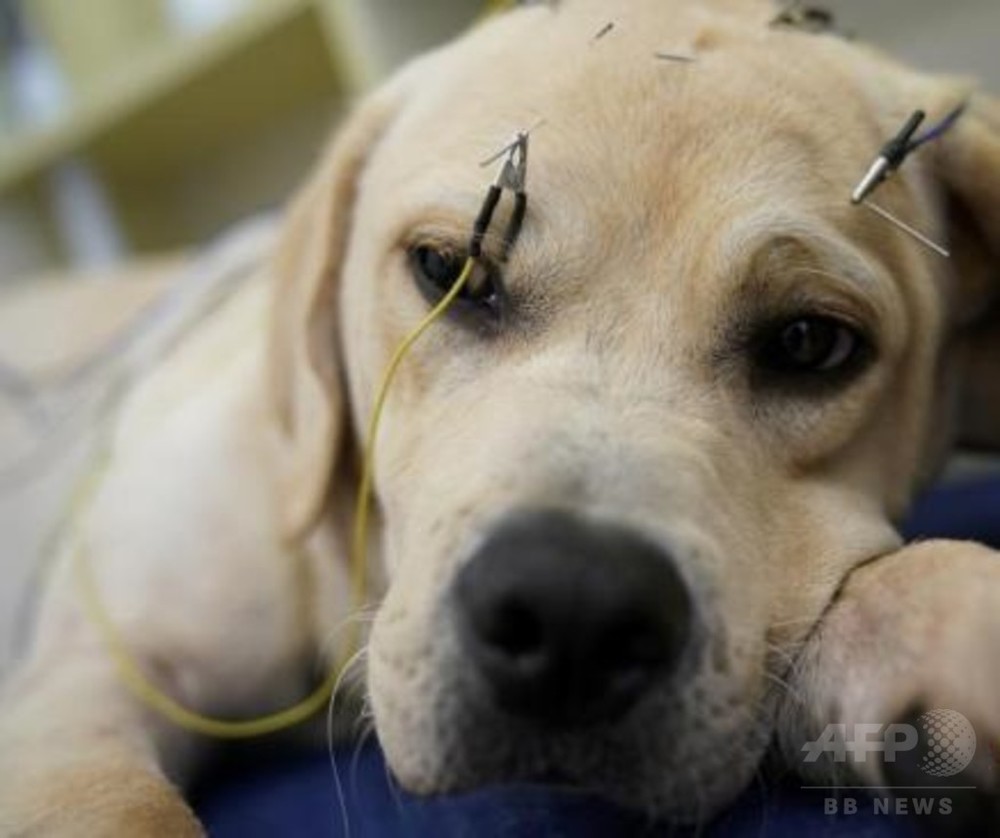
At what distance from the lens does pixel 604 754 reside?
796 millimetres

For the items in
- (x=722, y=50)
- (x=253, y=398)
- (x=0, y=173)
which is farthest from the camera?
(x=0, y=173)

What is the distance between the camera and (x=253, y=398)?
1.50 metres

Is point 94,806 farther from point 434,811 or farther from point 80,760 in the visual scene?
point 434,811

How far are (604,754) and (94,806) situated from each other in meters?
0.46

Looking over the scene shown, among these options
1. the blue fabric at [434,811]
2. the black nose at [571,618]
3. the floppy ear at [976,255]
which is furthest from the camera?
the floppy ear at [976,255]

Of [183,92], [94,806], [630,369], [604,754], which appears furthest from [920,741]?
[183,92]

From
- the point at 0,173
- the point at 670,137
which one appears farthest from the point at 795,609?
the point at 0,173

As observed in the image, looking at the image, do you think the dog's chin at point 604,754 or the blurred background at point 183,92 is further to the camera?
the blurred background at point 183,92

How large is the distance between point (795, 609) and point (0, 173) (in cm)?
303

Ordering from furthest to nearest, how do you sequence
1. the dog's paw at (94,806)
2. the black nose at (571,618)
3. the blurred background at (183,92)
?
the blurred background at (183,92) < the dog's paw at (94,806) < the black nose at (571,618)

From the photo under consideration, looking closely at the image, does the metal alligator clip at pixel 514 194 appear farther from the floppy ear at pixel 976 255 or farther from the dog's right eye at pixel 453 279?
the floppy ear at pixel 976 255

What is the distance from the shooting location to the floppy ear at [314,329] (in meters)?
1.33

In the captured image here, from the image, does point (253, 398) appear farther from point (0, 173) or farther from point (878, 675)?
point (0, 173)

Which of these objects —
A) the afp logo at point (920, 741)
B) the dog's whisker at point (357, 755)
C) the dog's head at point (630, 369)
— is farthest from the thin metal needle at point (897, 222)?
the dog's whisker at point (357, 755)
